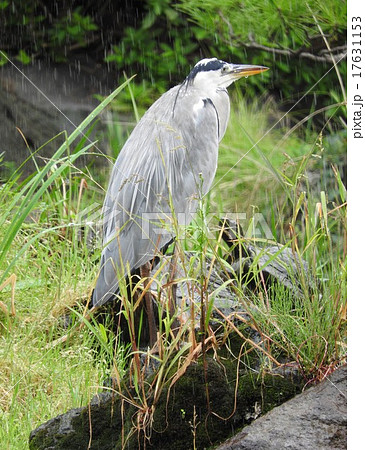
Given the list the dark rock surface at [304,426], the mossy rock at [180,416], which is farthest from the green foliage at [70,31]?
the dark rock surface at [304,426]

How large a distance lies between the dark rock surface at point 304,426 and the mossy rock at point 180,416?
106 millimetres

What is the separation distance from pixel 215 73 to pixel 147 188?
38 cm

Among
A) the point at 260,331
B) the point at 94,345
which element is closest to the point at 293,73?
the point at 94,345

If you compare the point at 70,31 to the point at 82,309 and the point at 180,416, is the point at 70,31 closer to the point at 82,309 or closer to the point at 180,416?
the point at 82,309

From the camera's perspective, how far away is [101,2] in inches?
143

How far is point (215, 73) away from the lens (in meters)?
2.01

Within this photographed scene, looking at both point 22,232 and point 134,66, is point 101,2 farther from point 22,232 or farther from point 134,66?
point 22,232

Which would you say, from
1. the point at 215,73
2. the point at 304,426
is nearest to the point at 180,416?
the point at 304,426

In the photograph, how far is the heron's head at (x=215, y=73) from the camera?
6.53 feet

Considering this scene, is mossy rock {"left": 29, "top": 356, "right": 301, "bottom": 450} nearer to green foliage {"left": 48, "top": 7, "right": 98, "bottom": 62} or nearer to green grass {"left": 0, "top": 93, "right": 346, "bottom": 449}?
green grass {"left": 0, "top": 93, "right": 346, "bottom": 449}

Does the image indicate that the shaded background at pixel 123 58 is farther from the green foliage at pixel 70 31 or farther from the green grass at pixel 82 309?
the green grass at pixel 82 309

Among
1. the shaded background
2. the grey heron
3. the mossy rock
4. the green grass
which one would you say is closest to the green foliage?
the shaded background

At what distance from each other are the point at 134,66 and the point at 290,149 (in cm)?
100
